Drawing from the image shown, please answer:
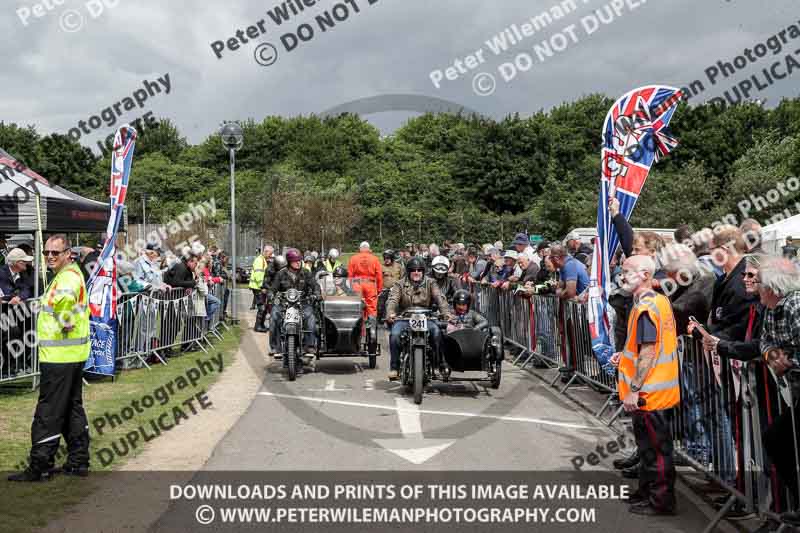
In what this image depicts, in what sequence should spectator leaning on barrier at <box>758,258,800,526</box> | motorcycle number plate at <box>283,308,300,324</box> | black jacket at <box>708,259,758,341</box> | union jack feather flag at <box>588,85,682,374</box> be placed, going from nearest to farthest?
spectator leaning on barrier at <box>758,258,800,526</box>, black jacket at <box>708,259,758,341</box>, union jack feather flag at <box>588,85,682,374</box>, motorcycle number plate at <box>283,308,300,324</box>

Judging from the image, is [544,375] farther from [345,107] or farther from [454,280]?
[345,107]

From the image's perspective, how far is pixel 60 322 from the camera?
668cm

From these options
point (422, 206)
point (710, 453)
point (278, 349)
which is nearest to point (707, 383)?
point (710, 453)

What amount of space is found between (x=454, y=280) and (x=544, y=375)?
7.10ft

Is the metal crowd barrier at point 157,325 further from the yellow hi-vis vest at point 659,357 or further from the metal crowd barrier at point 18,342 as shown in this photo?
the yellow hi-vis vest at point 659,357

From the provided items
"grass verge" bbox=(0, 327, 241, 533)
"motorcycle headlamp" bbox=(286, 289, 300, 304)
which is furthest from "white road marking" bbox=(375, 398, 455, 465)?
"motorcycle headlamp" bbox=(286, 289, 300, 304)

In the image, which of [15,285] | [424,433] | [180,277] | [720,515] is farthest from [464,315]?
[180,277]

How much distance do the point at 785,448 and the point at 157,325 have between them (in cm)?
1068

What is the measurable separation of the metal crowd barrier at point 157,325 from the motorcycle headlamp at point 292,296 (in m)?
2.33

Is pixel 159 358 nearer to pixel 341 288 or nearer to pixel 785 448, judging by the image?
pixel 341 288

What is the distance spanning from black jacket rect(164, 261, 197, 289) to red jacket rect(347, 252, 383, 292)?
3.06 m

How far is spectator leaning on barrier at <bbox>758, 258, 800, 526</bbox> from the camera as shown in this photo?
484cm

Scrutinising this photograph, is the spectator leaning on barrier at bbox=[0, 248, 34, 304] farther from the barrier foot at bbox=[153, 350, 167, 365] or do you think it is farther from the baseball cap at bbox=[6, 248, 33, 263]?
the barrier foot at bbox=[153, 350, 167, 365]

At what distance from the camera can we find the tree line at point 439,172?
4647 centimetres
